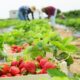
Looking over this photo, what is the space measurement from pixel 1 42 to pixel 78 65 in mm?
1387

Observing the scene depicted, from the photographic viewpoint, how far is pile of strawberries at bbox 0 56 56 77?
228 centimetres

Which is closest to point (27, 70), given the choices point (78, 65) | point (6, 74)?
point (6, 74)

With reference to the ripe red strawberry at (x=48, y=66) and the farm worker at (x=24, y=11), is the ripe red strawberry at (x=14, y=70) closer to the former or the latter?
the ripe red strawberry at (x=48, y=66)

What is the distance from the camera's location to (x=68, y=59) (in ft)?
8.78

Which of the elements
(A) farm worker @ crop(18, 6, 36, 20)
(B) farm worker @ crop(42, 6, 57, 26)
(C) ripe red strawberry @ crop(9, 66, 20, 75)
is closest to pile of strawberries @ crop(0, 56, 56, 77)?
(C) ripe red strawberry @ crop(9, 66, 20, 75)

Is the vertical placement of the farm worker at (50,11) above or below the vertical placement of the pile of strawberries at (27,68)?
below

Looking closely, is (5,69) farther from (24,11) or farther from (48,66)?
(24,11)

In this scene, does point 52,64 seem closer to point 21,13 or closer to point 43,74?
point 43,74

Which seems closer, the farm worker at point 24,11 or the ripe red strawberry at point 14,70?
the ripe red strawberry at point 14,70

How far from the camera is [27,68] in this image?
2.31 meters

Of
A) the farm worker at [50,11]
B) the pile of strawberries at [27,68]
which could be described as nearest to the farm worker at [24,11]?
the farm worker at [50,11]

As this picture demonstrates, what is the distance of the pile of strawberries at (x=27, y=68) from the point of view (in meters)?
2.28

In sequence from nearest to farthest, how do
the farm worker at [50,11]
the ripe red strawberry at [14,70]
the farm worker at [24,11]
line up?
the ripe red strawberry at [14,70]
the farm worker at [24,11]
the farm worker at [50,11]

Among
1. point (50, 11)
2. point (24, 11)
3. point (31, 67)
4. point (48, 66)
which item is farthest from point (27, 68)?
point (50, 11)
